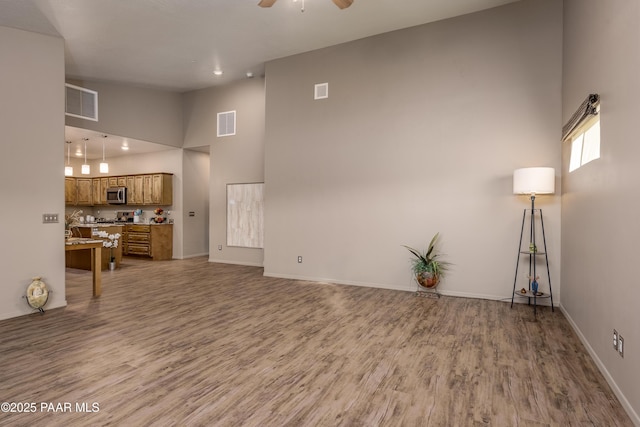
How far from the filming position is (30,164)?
4.07 meters

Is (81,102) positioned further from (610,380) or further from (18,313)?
(610,380)

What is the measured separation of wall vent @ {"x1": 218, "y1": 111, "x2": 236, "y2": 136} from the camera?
7746 millimetres

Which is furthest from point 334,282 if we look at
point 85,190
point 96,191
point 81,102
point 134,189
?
point 85,190

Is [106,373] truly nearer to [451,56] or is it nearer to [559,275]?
[559,275]

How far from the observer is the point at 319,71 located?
19.5 ft

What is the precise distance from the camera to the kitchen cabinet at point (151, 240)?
8.24 meters

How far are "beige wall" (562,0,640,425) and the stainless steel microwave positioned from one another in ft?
30.6

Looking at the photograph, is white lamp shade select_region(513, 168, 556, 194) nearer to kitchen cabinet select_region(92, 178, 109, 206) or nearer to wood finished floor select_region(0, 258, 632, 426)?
wood finished floor select_region(0, 258, 632, 426)

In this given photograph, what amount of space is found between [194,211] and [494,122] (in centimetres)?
696

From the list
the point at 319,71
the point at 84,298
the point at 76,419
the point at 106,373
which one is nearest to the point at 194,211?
the point at 84,298

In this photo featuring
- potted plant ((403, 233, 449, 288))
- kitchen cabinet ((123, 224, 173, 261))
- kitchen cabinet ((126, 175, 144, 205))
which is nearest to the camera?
potted plant ((403, 233, 449, 288))

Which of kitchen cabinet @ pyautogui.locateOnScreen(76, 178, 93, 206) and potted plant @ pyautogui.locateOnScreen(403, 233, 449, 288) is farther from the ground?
kitchen cabinet @ pyautogui.locateOnScreen(76, 178, 93, 206)

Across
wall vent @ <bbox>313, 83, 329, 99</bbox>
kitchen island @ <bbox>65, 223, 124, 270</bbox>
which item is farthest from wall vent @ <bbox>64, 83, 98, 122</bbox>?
wall vent @ <bbox>313, 83, 329, 99</bbox>

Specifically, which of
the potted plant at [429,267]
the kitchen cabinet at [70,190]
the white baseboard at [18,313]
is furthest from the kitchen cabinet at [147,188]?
the potted plant at [429,267]
